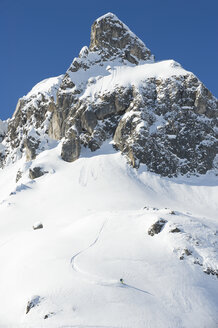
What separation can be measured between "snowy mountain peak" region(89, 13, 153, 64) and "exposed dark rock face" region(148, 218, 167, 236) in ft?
219

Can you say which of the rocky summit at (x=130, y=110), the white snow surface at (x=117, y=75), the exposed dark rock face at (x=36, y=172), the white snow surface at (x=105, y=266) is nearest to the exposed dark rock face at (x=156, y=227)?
the white snow surface at (x=105, y=266)

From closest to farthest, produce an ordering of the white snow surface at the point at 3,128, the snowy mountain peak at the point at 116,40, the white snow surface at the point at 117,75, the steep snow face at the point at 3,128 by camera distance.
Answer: the white snow surface at the point at 117,75 < the snowy mountain peak at the point at 116,40 < the steep snow face at the point at 3,128 < the white snow surface at the point at 3,128

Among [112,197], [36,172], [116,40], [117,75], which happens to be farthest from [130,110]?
[116,40]

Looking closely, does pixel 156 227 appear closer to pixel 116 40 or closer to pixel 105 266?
pixel 105 266

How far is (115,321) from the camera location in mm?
22562

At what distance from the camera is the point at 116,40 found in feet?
301

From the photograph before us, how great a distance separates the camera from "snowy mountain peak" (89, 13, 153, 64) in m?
91.2

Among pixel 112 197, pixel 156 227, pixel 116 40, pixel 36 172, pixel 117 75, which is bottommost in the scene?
pixel 112 197

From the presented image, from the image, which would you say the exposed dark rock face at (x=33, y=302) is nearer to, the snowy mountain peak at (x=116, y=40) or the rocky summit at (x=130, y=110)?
the rocky summit at (x=130, y=110)

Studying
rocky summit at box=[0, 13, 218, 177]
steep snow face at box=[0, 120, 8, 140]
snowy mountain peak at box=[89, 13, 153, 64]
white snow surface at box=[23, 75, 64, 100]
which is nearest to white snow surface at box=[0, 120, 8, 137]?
steep snow face at box=[0, 120, 8, 140]

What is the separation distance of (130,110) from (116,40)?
29397mm

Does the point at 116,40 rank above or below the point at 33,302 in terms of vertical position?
above

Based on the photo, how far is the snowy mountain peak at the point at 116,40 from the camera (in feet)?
299

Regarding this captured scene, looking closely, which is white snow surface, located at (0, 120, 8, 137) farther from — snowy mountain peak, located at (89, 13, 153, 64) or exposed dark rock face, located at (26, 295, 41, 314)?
exposed dark rock face, located at (26, 295, 41, 314)
